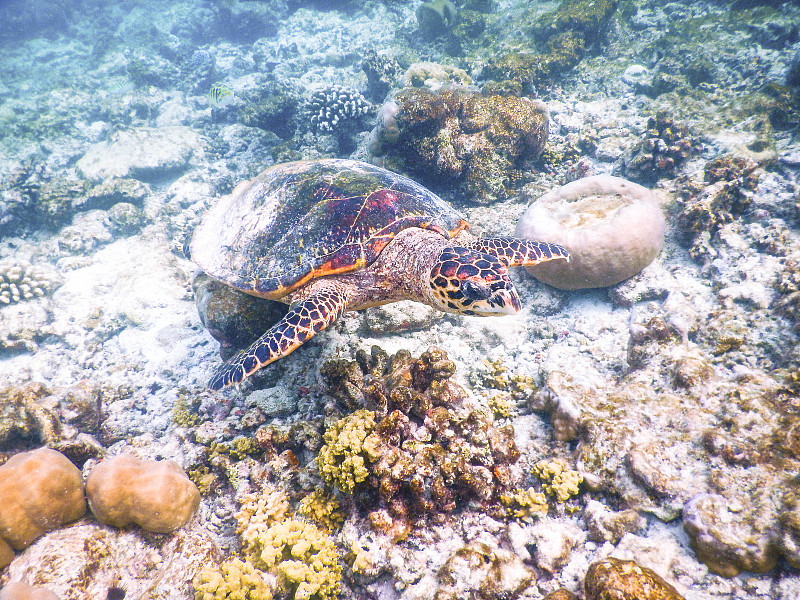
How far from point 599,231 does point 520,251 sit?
1073mm

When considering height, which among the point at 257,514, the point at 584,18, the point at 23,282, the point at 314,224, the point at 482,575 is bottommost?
the point at 23,282

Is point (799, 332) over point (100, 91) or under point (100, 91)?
under

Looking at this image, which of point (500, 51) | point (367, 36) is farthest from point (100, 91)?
point (500, 51)

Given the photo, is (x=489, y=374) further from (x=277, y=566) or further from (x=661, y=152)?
(x=661, y=152)

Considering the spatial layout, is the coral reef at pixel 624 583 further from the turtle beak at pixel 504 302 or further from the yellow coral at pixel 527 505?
the turtle beak at pixel 504 302

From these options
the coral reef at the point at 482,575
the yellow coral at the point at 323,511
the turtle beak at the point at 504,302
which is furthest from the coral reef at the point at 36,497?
the turtle beak at the point at 504,302

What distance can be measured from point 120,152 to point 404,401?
13.6 m

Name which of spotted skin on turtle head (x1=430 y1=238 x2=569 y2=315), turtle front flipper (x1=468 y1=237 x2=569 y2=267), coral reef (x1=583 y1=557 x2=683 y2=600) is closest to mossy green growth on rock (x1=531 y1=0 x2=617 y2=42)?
turtle front flipper (x1=468 y1=237 x2=569 y2=267)

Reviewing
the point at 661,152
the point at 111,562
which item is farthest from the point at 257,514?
the point at 661,152

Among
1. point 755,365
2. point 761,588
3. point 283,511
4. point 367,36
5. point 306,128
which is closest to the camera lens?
point 761,588

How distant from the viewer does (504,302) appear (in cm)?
265

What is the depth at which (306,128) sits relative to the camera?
8812 mm

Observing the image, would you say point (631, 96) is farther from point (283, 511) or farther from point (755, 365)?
point (283, 511)

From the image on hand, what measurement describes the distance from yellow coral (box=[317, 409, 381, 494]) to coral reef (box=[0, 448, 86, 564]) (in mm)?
2020
